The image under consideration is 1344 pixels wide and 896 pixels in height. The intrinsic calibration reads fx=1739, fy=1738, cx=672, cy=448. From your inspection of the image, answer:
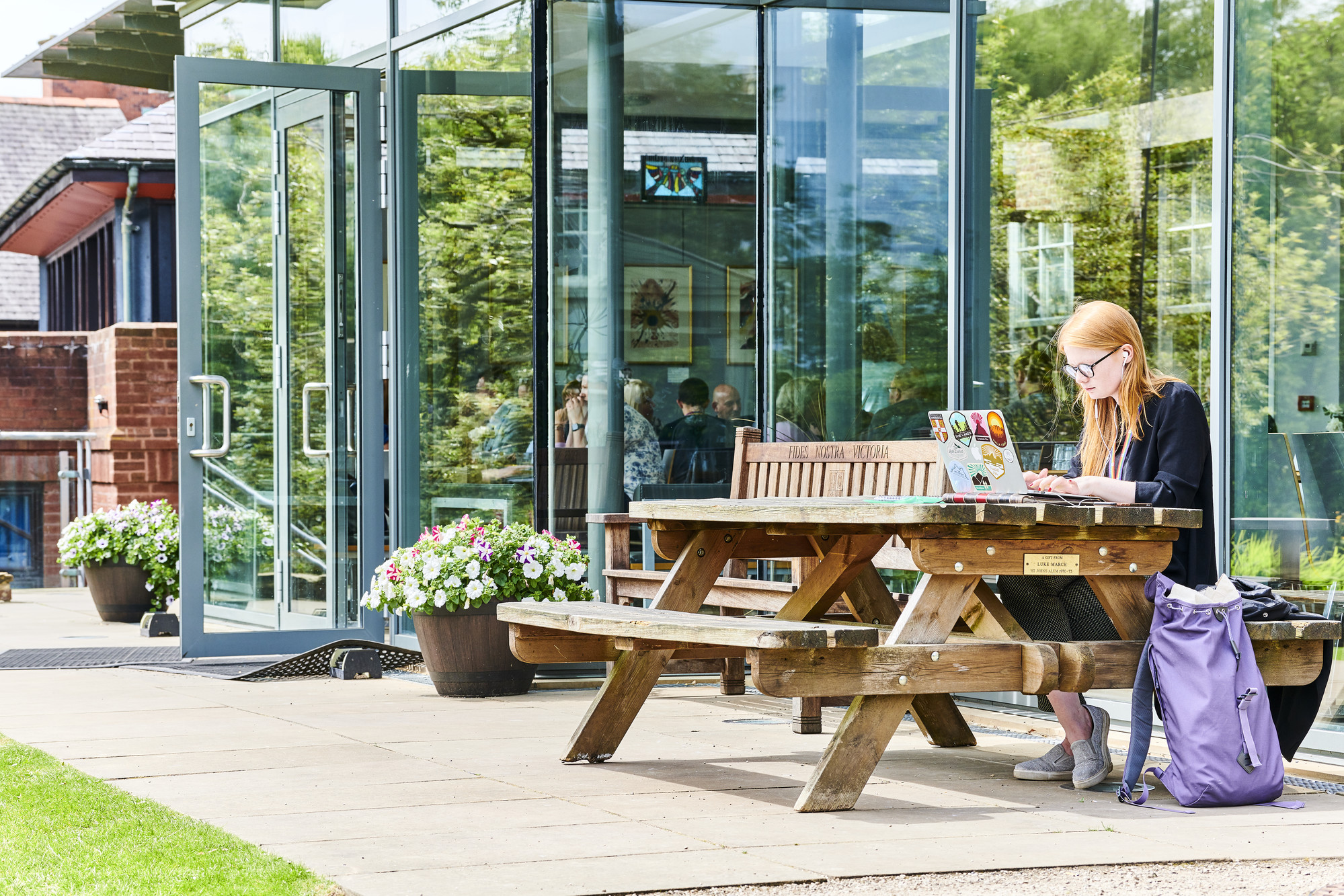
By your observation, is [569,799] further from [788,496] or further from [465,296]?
[465,296]

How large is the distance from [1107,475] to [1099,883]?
4.83ft

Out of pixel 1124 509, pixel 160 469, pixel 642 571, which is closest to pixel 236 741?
pixel 642 571

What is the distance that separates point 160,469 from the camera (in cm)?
1314

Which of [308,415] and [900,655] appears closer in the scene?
[900,655]

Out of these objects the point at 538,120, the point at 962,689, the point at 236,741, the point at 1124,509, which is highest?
the point at 538,120

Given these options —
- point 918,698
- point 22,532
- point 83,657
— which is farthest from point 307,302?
point 22,532

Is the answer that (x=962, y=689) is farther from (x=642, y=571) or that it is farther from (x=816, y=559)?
(x=642, y=571)

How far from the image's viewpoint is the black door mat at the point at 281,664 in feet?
24.6

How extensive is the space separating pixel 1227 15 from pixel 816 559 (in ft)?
7.50

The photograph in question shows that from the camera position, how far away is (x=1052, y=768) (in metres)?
4.85

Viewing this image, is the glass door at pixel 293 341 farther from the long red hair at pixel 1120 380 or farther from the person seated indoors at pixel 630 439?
the long red hair at pixel 1120 380

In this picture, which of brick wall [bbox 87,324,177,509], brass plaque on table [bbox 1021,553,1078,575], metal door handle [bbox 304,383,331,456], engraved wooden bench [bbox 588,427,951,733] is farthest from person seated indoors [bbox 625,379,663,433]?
brick wall [bbox 87,324,177,509]

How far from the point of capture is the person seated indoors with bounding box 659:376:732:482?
25.3 feet

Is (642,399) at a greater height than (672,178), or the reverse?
(672,178)
